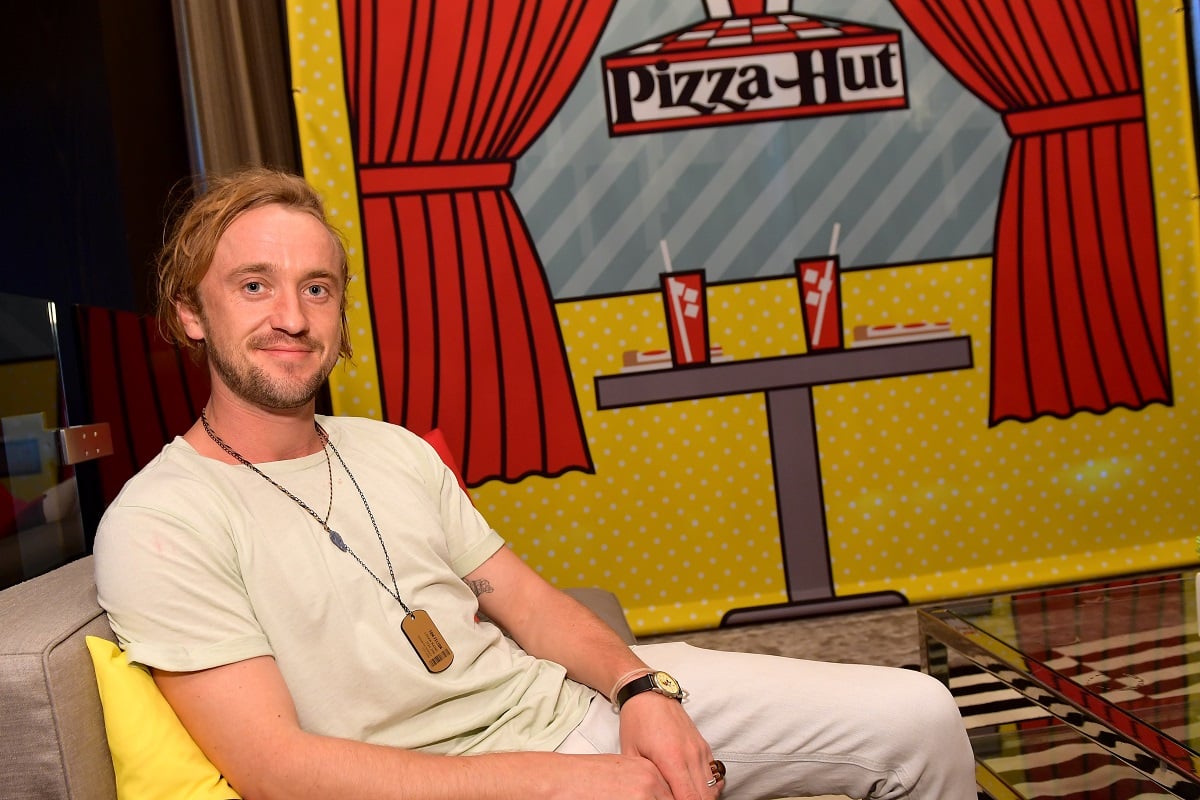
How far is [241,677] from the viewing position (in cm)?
113

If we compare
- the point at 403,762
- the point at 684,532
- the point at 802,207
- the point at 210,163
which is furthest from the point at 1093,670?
the point at 210,163

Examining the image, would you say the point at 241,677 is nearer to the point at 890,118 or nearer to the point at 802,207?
the point at 802,207

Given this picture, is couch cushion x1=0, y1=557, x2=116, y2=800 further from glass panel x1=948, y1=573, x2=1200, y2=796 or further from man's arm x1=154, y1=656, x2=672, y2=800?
glass panel x1=948, y1=573, x2=1200, y2=796

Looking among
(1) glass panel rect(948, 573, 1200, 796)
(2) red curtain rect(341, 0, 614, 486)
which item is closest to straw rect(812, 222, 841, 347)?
(2) red curtain rect(341, 0, 614, 486)

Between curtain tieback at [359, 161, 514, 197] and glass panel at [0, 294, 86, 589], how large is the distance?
159 centimetres

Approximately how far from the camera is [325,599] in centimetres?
126

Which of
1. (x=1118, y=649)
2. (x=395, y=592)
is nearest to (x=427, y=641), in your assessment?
(x=395, y=592)

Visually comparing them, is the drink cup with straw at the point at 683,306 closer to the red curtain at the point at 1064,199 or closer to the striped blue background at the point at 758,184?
the striped blue background at the point at 758,184

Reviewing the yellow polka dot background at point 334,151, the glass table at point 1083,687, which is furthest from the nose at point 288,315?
the yellow polka dot background at point 334,151

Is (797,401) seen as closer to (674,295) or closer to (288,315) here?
(674,295)

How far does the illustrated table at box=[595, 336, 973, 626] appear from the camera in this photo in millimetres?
3316

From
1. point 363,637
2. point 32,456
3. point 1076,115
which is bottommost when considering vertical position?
point 363,637

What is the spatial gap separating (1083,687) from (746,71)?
2256 millimetres

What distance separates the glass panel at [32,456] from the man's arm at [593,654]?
0.67m
